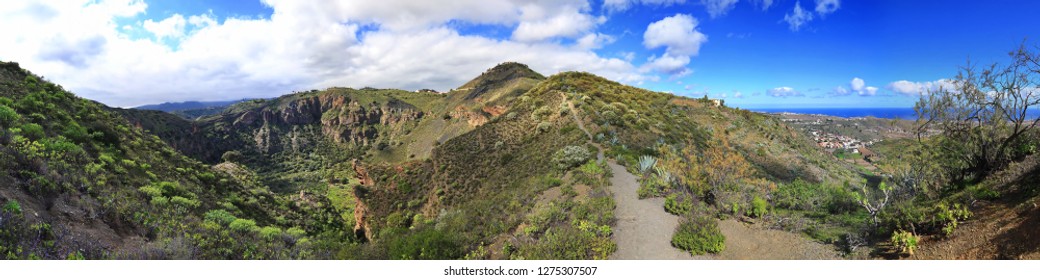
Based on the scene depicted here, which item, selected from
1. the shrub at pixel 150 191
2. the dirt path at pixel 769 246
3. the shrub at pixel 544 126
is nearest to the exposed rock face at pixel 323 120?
the shrub at pixel 544 126

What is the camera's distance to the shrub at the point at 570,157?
Result: 1875cm

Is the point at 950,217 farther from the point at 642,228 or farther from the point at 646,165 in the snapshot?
the point at 646,165

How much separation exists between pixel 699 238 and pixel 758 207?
3370 mm

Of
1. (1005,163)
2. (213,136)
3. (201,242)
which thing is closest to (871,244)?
(1005,163)

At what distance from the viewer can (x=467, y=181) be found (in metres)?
23.3

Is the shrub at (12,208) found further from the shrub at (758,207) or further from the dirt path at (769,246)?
the shrub at (758,207)

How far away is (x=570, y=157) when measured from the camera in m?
19.3

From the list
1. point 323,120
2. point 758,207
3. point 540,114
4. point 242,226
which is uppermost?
point 323,120

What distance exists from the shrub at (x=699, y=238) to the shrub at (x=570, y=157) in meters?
9.10

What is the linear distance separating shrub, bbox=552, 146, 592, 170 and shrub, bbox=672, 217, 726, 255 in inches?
358

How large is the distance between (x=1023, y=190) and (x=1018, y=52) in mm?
3723

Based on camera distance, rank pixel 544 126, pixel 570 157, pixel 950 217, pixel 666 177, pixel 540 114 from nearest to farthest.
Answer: pixel 950 217
pixel 666 177
pixel 570 157
pixel 544 126
pixel 540 114

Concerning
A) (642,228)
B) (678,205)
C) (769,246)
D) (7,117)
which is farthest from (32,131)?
(769,246)

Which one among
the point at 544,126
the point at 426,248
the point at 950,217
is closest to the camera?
the point at 950,217
